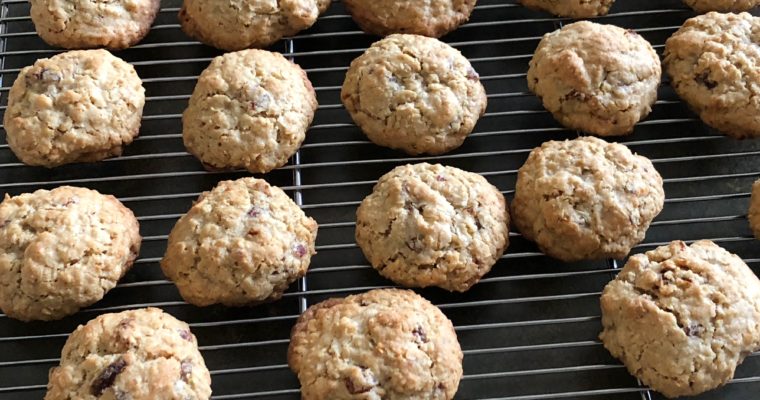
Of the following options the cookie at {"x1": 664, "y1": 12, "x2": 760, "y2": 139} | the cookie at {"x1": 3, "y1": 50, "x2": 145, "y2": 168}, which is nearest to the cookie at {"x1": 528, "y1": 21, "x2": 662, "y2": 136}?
the cookie at {"x1": 664, "y1": 12, "x2": 760, "y2": 139}

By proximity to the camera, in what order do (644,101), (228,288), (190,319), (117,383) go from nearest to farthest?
(117,383)
(228,288)
(190,319)
(644,101)

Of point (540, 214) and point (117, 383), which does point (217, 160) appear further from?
point (540, 214)

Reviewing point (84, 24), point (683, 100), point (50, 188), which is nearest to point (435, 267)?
point (683, 100)

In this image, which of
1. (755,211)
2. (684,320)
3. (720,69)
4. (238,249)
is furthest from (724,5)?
(238,249)

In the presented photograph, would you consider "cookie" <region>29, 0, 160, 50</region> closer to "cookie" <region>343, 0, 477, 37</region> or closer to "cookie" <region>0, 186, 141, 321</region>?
"cookie" <region>0, 186, 141, 321</region>

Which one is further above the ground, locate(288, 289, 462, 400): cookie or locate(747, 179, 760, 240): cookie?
locate(747, 179, 760, 240): cookie
